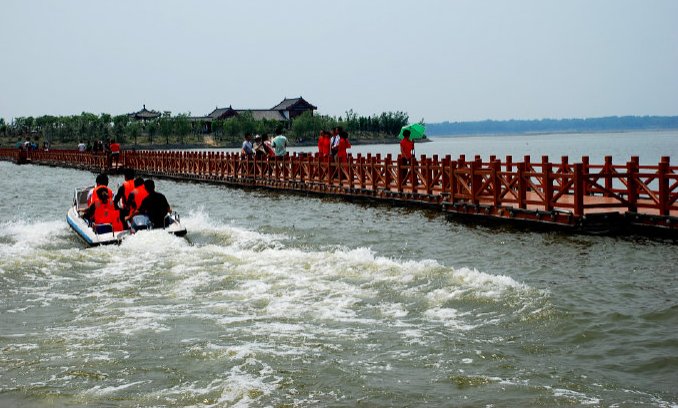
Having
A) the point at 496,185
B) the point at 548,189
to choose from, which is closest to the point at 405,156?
the point at 496,185

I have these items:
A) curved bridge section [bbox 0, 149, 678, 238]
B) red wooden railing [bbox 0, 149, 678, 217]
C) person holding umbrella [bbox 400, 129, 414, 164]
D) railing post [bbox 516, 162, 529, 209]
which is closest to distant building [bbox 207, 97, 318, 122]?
red wooden railing [bbox 0, 149, 678, 217]

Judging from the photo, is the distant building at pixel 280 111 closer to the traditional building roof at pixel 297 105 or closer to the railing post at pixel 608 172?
the traditional building roof at pixel 297 105

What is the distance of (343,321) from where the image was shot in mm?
9664

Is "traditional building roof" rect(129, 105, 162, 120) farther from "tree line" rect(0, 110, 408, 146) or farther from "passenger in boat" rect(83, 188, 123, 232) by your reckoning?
"passenger in boat" rect(83, 188, 123, 232)

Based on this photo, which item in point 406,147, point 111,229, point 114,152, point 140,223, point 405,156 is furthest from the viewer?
point 114,152

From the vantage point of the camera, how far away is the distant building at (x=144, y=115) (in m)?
136

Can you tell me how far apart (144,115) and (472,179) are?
12186 cm

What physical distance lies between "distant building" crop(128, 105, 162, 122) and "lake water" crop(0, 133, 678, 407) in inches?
4801

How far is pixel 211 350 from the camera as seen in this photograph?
841cm

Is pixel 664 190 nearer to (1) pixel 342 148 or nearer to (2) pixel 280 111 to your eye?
(1) pixel 342 148

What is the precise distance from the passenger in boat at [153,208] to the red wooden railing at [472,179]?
766 cm

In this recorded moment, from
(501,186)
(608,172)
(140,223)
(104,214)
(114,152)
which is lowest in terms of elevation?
(140,223)

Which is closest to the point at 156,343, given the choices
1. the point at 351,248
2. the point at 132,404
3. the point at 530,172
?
the point at 132,404

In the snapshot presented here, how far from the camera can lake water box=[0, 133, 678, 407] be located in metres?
Answer: 7.23
